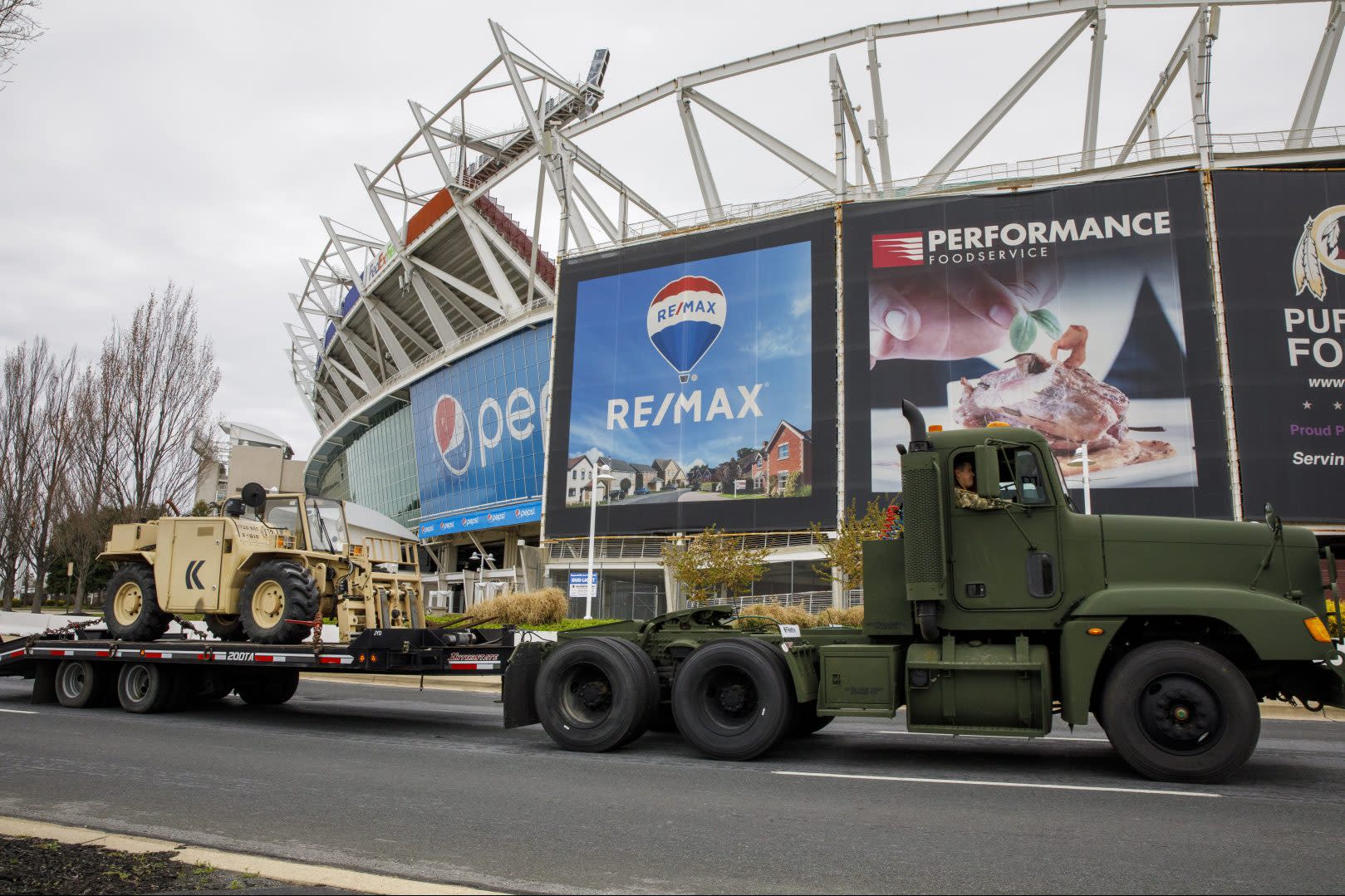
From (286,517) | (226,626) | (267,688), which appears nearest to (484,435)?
(267,688)

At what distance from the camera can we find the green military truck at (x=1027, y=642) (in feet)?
24.1

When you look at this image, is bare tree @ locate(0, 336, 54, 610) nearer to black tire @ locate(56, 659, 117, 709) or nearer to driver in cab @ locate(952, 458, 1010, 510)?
black tire @ locate(56, 659, 117, 709)

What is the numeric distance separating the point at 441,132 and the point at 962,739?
52986 millimetres

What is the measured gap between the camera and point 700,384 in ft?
144

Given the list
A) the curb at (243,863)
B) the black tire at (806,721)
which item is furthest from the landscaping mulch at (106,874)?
the black tire at (806,721)

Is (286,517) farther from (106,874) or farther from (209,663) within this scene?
(106,874)

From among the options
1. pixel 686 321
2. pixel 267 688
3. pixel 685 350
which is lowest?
pixel 267 688

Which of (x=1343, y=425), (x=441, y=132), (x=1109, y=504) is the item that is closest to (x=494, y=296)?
(x=441, y=132)

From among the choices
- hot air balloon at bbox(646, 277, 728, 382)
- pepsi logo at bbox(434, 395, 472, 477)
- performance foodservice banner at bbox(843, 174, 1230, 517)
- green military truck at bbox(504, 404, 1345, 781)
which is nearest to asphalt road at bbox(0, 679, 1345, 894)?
green military truck at bbox(504, 404, 1345, 781)

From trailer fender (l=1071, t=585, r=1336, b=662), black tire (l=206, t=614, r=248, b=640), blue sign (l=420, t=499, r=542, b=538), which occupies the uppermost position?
blue sign (l=420, t=499, r=542, b=538)

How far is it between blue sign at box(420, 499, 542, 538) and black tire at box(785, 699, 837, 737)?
40.9 metres

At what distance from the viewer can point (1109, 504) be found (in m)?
36.2

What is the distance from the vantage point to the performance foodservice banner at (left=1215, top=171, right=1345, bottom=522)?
34.8 m

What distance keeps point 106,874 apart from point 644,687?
524cm
